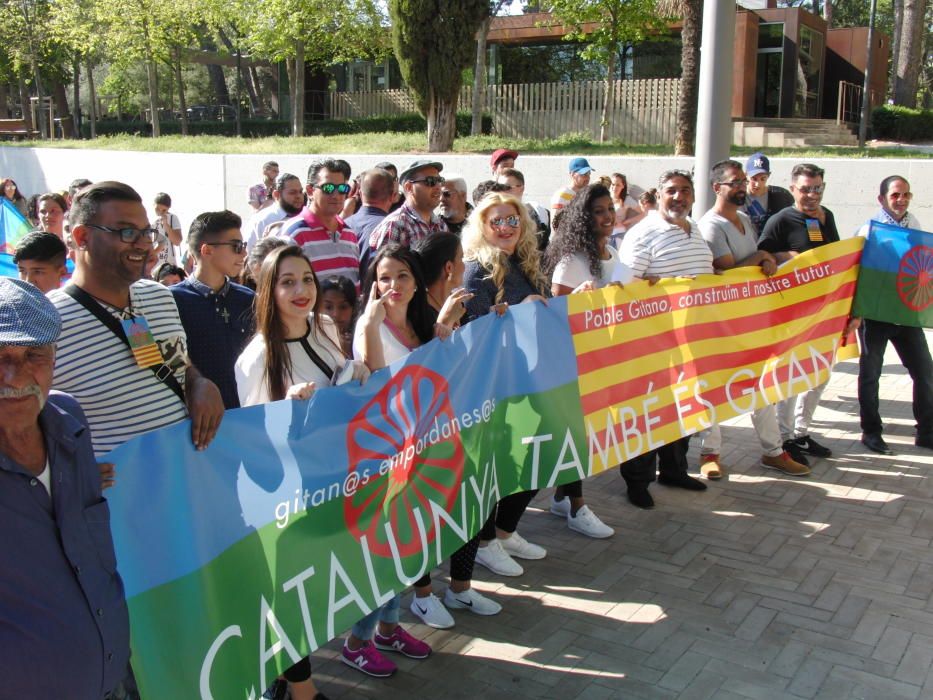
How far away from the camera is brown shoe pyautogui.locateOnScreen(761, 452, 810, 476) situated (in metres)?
6.35

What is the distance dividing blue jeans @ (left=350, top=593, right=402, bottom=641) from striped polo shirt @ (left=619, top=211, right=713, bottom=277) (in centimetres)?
270

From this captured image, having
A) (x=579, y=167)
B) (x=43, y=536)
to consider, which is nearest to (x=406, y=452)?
(x=43, y=536)

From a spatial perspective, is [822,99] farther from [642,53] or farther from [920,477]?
[920,477]

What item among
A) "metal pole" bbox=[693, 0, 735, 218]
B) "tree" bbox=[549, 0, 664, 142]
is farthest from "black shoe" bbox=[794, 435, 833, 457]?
"tree" bbox=[549, 0, 664, 142]

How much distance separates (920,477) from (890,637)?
2410 mm

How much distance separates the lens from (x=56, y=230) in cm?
760

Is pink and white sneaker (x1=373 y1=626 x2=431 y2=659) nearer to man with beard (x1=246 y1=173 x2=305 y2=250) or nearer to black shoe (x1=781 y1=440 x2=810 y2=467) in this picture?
black shoe (x1=781 y1=440 x2=810 y2=467)

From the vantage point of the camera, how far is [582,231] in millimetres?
5383

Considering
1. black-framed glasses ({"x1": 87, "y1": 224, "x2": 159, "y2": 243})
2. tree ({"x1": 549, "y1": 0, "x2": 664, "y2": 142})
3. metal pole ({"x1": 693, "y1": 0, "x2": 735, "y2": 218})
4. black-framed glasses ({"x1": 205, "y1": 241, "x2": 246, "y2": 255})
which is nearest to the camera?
black-framed glasses ({"x1": 87, "y1": 224, "x2": 159, "y2": 243})

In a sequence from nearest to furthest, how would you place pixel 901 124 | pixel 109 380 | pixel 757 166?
pixel 109 380
pixel 757 166
pixel 901 124

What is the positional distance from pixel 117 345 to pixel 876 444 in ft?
18.7

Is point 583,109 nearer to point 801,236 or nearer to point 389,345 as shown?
point 801,236

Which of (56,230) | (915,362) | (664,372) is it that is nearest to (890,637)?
(664,372)

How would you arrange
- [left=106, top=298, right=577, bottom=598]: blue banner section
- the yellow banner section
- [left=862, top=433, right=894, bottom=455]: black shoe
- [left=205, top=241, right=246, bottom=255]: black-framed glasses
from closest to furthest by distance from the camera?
[left=106, top=298, right=577, bottom=598]: blue banner section → [left=205, top=241, right=246, bottom=255]: black-framed glasses → the yellow banner section → [left=862, top=433, right=894, bottom=455]: black shoe
